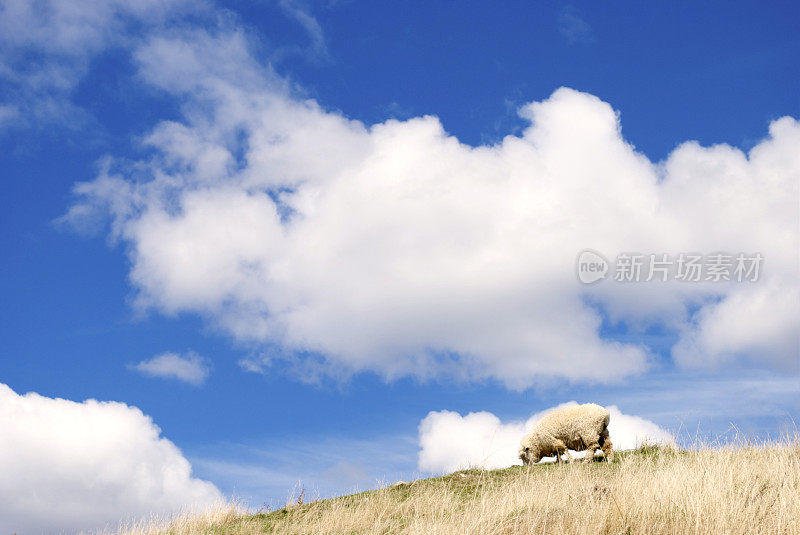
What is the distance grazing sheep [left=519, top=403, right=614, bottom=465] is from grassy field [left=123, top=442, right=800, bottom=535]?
13.1ft

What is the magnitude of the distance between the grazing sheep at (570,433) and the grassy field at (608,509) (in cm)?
399

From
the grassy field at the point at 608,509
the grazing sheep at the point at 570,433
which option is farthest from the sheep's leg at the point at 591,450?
the grassy field at the point at 608,509

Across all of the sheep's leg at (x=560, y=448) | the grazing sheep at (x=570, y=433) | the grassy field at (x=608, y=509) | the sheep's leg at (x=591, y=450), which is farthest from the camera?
the sheep's leg at (x=560, y=448)

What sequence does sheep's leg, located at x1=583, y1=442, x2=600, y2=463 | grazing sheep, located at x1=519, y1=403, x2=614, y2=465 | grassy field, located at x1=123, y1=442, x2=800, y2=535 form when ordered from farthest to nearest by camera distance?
grazing sheep, located at x1=519, y1=403, x2=614, y2=465 → sheep's leg, located at x1=583, y1=442, x2=600, y2=463 → grassy field, located at x1=123, y1=442, x2=800, y2=535

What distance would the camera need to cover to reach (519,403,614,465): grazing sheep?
693 inches

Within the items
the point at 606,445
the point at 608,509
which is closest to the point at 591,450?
the point at 606,445

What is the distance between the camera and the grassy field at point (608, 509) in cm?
784

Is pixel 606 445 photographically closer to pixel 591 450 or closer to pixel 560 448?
pixel 591 450

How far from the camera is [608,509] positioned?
8.20 m

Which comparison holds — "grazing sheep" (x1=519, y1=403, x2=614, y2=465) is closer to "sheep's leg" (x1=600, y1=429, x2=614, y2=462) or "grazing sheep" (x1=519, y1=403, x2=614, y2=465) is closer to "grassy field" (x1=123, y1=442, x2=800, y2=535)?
"sheep's leg" (x1=600, y1=429, x2=614, y2=462)

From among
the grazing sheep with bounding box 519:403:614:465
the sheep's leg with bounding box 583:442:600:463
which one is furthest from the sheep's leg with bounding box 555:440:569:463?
the sheep's leg with bounding box 583:442:600:463

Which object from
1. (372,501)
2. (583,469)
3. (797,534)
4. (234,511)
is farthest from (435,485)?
(797,534)

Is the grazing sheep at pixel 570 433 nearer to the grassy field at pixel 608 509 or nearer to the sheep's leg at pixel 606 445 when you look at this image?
the sheep's leg at pixel 606 445

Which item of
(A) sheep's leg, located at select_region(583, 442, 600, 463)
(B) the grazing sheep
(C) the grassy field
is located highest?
(B) the grazing sheep
